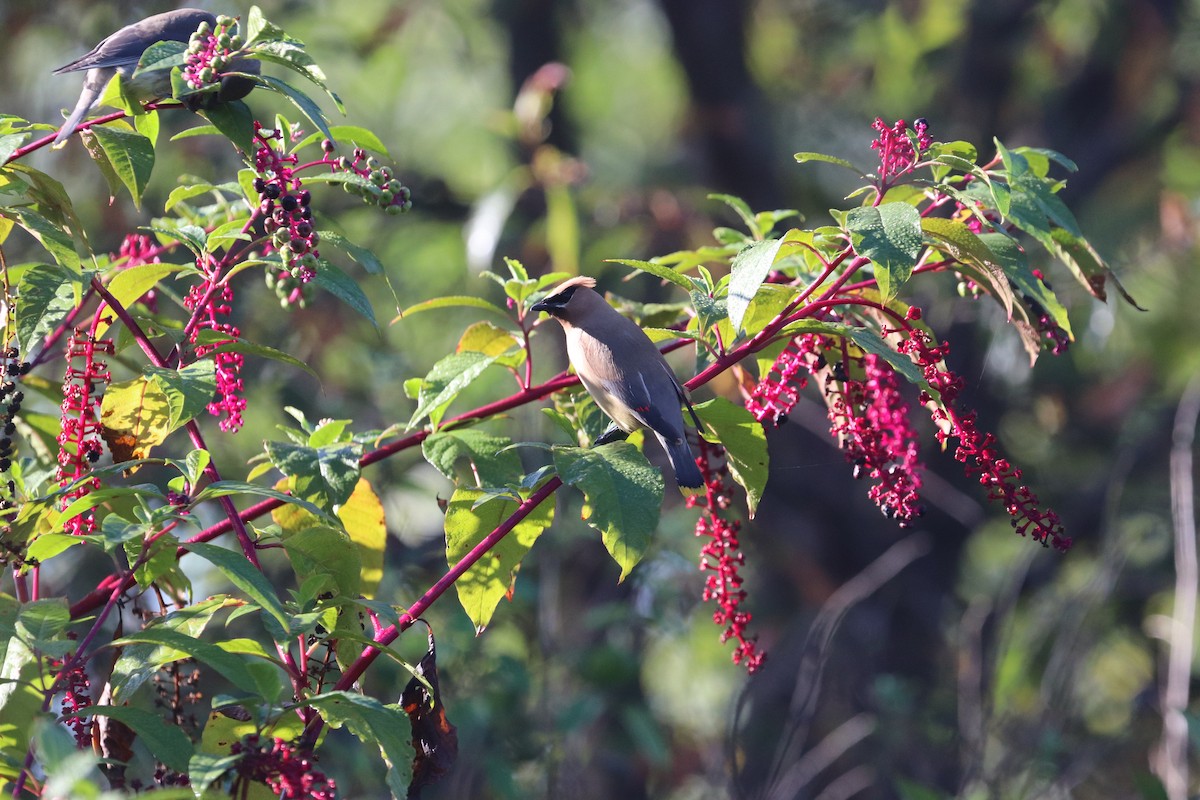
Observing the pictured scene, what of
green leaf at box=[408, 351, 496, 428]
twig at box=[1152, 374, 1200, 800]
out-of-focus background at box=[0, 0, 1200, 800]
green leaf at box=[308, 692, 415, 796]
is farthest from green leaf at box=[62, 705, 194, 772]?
out-of-focus background at box=[0, 0, 1200, 800]

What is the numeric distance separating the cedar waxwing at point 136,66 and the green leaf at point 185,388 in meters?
0.35

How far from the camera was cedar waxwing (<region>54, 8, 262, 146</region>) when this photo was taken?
5.78 feet

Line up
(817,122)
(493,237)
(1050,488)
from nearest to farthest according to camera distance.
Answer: (493,237), (1050,488), (817,122)

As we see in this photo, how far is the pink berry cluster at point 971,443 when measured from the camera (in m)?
1.70

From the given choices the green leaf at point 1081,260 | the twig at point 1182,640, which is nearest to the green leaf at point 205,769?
the green leaf at point 1081,260

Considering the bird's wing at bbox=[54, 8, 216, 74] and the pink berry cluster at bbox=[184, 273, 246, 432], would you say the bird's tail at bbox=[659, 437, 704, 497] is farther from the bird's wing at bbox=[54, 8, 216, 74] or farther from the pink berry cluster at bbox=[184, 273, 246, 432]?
the bird's wing at bbox=[54, 8, 216, 74]

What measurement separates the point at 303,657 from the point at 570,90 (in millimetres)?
7439

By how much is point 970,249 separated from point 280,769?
1.09 m

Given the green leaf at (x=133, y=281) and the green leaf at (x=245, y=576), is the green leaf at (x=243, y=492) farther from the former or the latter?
the green leaf at (x=133, y=281)

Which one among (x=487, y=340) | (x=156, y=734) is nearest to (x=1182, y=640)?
(x=487, y=340)

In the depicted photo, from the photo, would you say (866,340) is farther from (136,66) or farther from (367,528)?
(136,66)

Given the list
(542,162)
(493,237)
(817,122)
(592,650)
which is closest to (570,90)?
(817,122)

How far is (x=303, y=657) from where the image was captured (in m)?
1.69

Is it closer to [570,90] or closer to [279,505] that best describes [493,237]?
[570,90]
